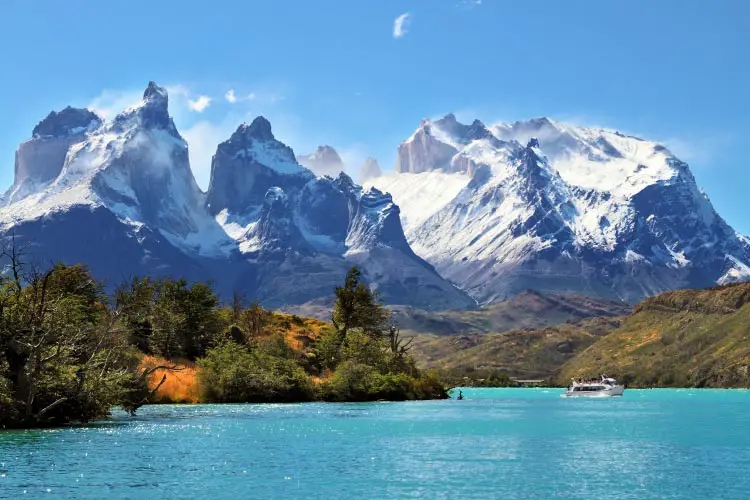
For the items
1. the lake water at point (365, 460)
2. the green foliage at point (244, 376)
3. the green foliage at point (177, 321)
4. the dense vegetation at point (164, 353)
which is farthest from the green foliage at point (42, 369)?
the green foliage at point (177, 321)

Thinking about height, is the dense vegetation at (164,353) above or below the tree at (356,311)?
below

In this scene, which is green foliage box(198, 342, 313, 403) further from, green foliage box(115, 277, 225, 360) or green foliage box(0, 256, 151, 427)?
green foliage box(0, 256, 151, 427)

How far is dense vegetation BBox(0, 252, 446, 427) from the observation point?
8544 cm

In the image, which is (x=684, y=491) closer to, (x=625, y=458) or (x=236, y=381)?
(x=625, y=458)

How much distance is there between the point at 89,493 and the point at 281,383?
100423mm

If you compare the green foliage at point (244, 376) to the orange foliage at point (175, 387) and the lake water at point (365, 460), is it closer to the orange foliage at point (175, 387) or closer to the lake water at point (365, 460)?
the orange foliage at point (175, 387)

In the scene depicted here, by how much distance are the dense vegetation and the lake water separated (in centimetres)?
406

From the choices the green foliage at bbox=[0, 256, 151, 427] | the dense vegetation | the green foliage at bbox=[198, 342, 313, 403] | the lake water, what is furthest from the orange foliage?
the green foliage at bbox=[0, 256, 151, 427]

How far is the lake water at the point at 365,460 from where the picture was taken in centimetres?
5825

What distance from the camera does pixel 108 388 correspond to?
305 ft

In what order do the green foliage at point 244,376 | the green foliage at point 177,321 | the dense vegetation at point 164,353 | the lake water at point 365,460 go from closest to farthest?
the lake water at point 365,460
the dense vegetation at point 164,353
the green foliage at point 244,376
the green foliage at point 177,321

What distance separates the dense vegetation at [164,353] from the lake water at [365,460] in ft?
13.3

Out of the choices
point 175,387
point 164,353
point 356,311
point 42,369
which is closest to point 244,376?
point 175,387

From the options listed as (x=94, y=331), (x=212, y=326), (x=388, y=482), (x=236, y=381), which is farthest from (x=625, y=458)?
(x=212, y=326)
